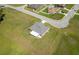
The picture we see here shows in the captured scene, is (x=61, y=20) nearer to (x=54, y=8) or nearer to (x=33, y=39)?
(x=54, y=8)

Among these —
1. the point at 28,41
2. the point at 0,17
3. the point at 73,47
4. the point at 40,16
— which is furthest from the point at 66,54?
the point at 0,17

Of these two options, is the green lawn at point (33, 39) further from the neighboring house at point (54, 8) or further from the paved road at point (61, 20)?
the neighboring house at point (54, 8)

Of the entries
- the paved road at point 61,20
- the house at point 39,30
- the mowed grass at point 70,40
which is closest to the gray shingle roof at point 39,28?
the house at point 39,30

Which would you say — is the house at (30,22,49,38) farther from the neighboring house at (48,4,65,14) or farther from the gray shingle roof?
the neighboring house at (48,4,65,14)

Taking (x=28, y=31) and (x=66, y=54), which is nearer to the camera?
(x=66, y=54)
